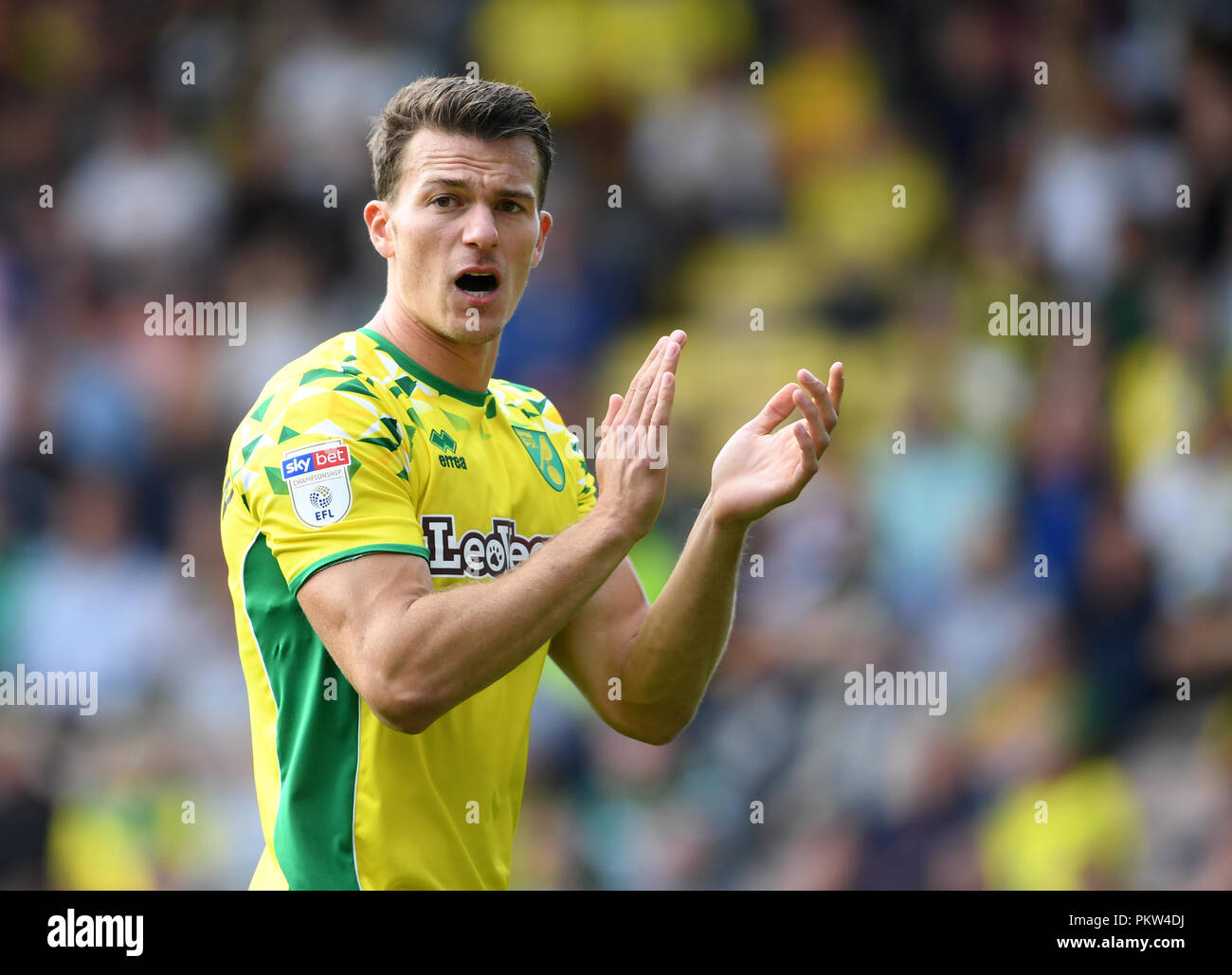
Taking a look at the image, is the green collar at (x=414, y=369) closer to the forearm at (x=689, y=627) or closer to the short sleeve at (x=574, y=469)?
the short sleeve at (x=574, y=469)

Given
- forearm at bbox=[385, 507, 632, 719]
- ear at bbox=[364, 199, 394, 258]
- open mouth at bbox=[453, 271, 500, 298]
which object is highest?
ear at bbox=[364, 199, 394, 258]

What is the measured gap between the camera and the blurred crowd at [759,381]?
6633mm

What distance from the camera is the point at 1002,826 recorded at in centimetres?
652

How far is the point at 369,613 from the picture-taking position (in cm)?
294

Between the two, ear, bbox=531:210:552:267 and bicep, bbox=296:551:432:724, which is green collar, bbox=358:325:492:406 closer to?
ear, bbox=531:210:552:267

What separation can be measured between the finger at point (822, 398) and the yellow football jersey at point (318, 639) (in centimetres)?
77

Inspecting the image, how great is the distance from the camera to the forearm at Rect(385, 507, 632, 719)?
289cm

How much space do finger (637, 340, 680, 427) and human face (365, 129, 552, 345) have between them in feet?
Result: 1.58

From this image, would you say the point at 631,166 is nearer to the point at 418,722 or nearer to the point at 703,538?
the point at 703,538

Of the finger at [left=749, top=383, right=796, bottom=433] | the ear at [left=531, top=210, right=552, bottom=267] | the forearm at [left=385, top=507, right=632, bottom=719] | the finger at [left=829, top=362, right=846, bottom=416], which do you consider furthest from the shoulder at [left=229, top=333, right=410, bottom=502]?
the finger at [left=829, top=362, right=846, bottom=416]

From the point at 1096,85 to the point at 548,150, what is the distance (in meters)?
5.69

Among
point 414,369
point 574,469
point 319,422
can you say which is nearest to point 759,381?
point 574,469

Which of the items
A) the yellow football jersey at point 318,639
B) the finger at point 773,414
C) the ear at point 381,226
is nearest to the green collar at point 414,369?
the yellow football jersey at point 318,639

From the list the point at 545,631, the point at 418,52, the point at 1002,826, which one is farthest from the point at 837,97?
the point at 545,631
